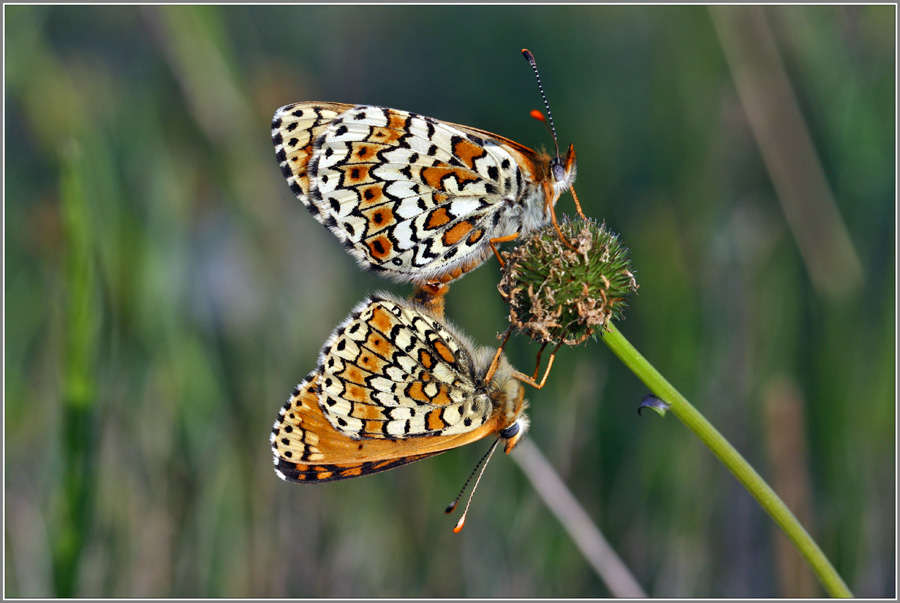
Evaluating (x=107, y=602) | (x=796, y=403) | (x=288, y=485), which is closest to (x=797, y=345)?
(x=796, y=403)

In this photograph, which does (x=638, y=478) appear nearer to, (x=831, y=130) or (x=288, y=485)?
(x=288, y=485)

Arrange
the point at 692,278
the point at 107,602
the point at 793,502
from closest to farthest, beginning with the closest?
the point at 107,602 < the point at 793,502 < the point at 692,278

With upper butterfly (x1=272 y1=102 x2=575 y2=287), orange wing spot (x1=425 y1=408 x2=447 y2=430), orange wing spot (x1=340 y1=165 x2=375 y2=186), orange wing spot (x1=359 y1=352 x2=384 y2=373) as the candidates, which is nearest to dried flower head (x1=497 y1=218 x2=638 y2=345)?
upper butterfly (x1=272 y1=102 x2=575 y2=287)

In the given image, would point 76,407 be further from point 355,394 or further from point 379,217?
point 379,217

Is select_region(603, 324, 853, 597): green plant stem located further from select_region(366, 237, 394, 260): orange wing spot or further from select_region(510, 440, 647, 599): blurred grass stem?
select_region(366, 237, 394, 260): orange wing spot

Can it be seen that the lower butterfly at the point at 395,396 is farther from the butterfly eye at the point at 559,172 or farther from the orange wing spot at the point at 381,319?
the butterfly eye at the point at 559,172

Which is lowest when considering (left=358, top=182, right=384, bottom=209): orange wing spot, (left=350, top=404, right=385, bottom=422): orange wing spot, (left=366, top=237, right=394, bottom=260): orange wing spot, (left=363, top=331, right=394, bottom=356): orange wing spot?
(left=350, top=404, right=385, bottom=422): orange wing spot

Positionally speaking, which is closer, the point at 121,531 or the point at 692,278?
the point at 121,531
